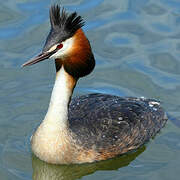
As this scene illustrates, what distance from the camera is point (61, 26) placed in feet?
25.5

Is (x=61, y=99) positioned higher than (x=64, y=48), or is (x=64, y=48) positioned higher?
(x=64, y=48)

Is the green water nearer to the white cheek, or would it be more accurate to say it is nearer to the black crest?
the white cheek

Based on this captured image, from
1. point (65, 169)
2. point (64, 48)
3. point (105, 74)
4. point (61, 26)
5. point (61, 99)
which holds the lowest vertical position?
point (65, 169)

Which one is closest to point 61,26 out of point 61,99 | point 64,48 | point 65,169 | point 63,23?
point 63,23

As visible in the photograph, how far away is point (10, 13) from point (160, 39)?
2849mm

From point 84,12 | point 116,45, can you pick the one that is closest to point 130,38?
point 116,45

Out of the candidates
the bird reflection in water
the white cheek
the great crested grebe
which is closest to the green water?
the bird reflection in water

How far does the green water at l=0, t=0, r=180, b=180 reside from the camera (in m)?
8.54

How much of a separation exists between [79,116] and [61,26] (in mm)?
1451

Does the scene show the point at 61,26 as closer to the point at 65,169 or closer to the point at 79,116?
the point at 79,116

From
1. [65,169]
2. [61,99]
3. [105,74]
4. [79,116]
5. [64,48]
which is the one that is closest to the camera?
[64,48]

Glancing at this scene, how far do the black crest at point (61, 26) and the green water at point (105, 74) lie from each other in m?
1.80

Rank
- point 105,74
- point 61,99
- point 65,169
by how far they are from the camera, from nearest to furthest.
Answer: point 61,99 < point 65,169 < point 105,74

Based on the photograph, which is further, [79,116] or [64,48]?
[79,116]
